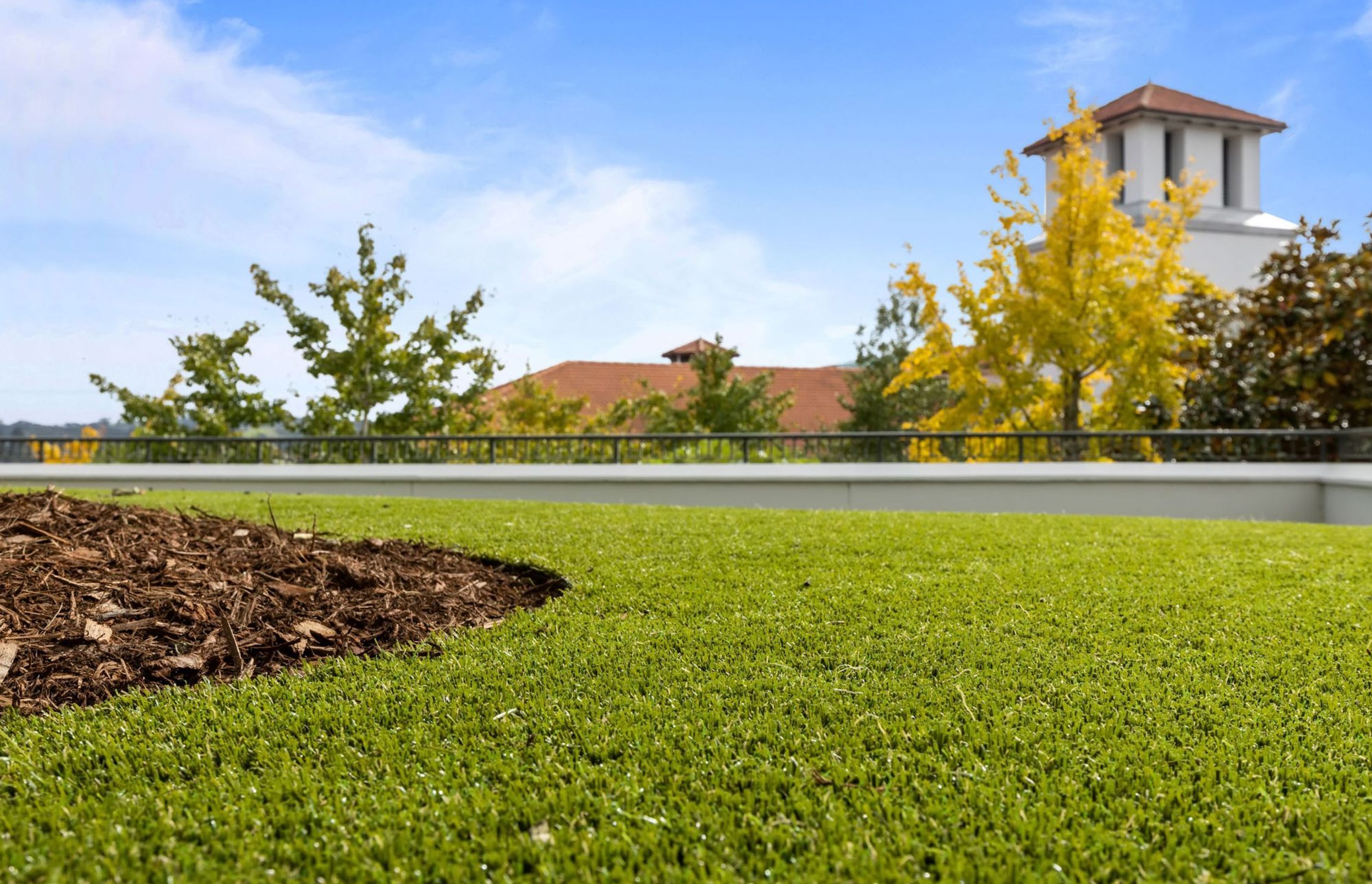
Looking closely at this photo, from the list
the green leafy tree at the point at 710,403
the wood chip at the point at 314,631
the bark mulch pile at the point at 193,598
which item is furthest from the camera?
the green leafy tree at the point at 710,403

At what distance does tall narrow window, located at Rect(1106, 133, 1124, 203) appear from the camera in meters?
32.0

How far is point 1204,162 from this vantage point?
32.6 m

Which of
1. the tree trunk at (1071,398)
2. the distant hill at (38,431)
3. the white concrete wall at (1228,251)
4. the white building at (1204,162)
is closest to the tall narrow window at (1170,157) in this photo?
the white building at (1204,162)

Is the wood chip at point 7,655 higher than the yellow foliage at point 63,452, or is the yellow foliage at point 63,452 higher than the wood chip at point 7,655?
the yellow foliage at point 63,452

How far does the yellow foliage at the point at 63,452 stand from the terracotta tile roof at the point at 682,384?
69.0 ft

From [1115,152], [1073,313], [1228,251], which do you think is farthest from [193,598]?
[1228,251]

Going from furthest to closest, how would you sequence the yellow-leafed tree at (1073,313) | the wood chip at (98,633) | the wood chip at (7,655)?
1. the yellow-leafed tree at (1073,313)
2. the wood chip at (98,633)
3. the wood chip at (7,655)

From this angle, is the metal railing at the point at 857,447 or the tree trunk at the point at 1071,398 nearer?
the metal railing at the point at 857,447

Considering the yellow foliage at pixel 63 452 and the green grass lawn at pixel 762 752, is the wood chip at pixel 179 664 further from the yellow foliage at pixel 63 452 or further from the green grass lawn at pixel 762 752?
the yellow foliage at pixel 63 452

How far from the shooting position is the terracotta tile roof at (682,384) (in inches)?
1521

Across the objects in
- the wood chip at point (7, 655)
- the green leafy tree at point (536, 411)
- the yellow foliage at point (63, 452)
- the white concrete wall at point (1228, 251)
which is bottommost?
the wood chip at point (7, 655)

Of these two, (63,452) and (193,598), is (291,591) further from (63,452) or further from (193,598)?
(63,452)

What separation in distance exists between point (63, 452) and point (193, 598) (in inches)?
584

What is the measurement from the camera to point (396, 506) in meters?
8.66
